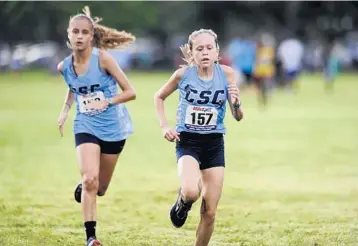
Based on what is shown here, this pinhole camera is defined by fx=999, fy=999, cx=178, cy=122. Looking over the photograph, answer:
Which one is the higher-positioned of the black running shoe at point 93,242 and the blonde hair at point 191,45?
the blonde hair at point 191,45

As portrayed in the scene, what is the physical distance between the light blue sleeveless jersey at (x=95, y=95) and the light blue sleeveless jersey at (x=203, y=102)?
0.89 metres

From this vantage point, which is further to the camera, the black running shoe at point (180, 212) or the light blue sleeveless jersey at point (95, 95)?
the light blue sleeveless jersey at point (95, 95)

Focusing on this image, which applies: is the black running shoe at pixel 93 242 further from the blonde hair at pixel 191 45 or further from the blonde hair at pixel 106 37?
the blonde hair at pixel 106 37

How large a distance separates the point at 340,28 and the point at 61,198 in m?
65.6

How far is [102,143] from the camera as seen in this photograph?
30.1 feet

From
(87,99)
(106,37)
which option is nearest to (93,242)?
(87,99)

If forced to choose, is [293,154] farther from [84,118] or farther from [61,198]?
[84,118]

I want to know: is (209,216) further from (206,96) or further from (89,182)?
(89,182)

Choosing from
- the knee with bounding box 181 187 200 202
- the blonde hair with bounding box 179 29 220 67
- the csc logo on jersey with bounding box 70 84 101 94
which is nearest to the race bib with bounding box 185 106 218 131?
the blonde hair with bounding box 179 29 220 67

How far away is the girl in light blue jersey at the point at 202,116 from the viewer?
838 centimetres

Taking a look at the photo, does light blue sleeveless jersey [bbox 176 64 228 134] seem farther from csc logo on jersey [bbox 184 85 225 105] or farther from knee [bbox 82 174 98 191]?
knee [bbox 82 174 98 191]

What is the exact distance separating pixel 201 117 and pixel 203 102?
13 centimetres

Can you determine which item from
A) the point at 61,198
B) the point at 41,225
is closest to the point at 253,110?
the point at 61,198

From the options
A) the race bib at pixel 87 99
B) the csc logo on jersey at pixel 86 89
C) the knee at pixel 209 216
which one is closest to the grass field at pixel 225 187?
the knee at pixel 209 216
